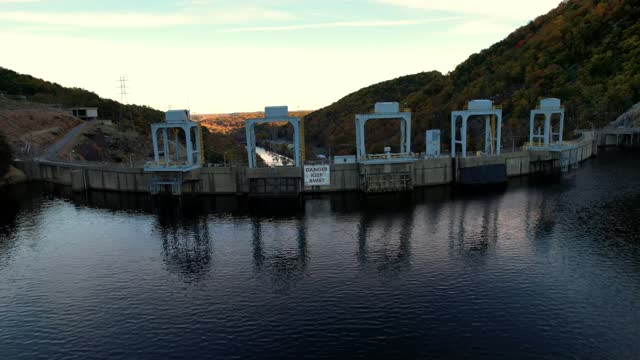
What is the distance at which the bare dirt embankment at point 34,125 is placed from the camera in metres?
129

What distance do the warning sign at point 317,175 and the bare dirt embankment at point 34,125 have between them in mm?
86217

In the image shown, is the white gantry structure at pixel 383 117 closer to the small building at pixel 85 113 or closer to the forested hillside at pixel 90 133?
the forested hillside at pixel 90 133

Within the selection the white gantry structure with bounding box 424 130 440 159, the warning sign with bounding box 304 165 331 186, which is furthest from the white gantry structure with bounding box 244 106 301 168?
the white gantry structure with bounding box 424 130 440 159

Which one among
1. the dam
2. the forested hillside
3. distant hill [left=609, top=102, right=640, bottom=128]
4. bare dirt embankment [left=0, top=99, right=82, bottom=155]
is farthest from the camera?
distant hill [left=609, top=102, right=640, bottom=128]

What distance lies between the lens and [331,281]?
48438 millimetres

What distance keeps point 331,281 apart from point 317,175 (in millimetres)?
46493

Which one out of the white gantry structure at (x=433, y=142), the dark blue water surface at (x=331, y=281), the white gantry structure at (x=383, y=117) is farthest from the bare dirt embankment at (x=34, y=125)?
the white gantry structure at (x=433, y=142)

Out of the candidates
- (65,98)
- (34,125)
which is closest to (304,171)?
(34,125)

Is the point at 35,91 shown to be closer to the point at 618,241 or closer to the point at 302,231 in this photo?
the point at 302,231

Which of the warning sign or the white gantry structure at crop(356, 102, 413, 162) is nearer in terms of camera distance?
the white gantry structure at crop(356, 102, 413, 162)

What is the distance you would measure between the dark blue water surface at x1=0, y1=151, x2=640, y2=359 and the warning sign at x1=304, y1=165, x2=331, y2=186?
11.9 meters

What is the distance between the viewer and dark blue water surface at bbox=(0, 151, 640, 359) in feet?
121

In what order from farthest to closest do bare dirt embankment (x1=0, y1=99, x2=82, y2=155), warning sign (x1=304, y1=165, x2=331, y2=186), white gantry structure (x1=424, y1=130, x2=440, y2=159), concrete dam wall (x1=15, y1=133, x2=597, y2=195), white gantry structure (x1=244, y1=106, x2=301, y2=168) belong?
bare dirt embankment (x1=0, y1=99, x2=82, y2=155)
white gantry structure (x1=424, y1=130, x2=440, y2=159)
warning sign (x1=304, y1=165, x2=331, y2=186)
concrete dam wall (x1=15, y1=133, x2=597, y2=195)
white gantry structure (x1=244, y1=106, x2=301, y2=168)

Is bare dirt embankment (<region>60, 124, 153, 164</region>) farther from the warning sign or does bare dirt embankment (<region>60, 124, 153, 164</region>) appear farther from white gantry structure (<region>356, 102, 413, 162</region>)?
white gantry structure (<region>356, 102, 413, 162</region>)
